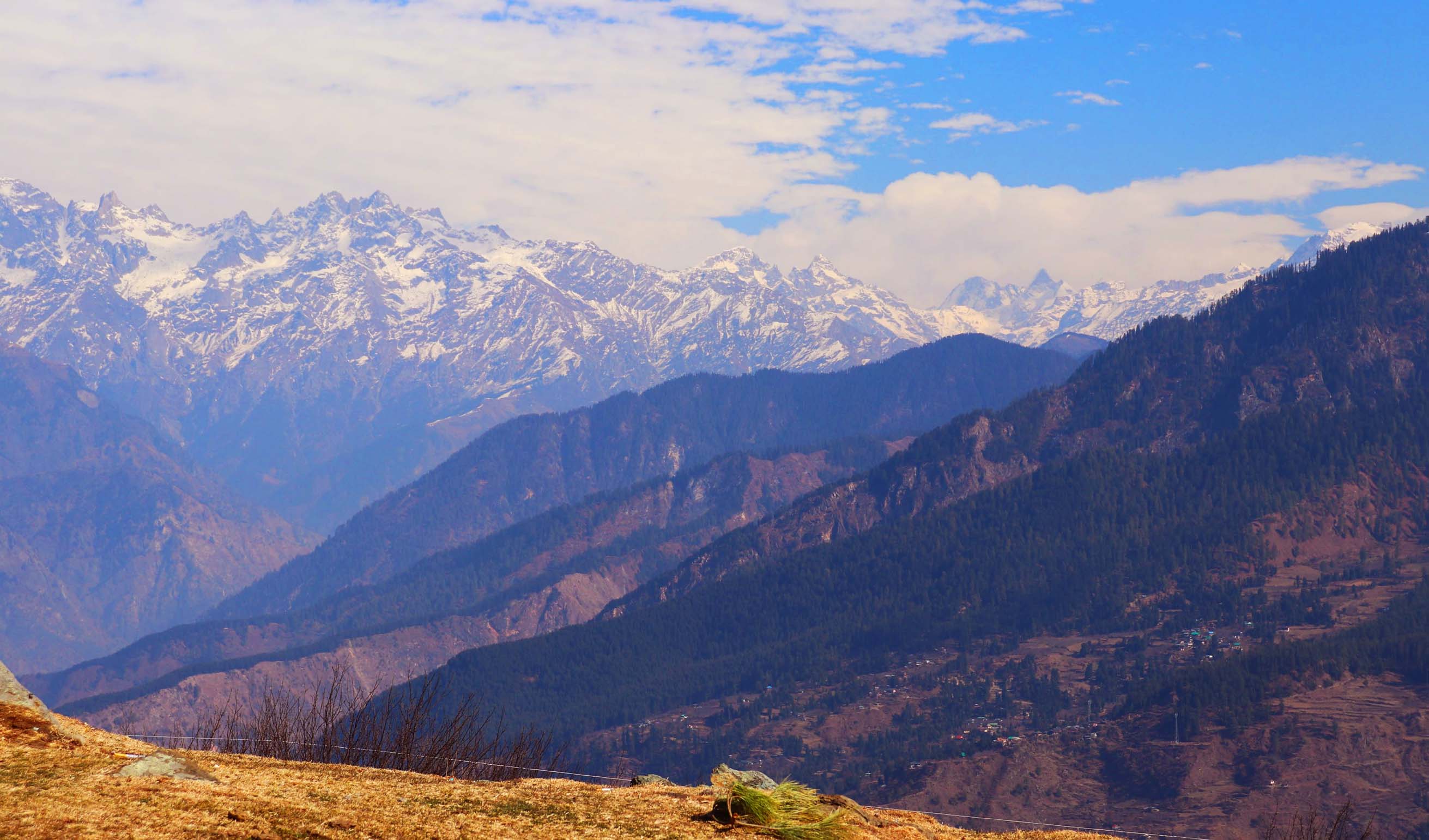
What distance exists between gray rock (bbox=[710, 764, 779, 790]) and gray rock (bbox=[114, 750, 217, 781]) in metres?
17.8

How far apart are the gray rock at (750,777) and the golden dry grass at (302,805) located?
4.01 ft

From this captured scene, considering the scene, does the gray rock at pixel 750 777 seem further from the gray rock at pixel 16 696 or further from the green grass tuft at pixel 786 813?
the gray rock at pixel 16 696

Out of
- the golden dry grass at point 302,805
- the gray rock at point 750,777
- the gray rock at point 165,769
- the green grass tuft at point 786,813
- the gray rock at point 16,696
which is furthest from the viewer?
the gray rock at point 16,696

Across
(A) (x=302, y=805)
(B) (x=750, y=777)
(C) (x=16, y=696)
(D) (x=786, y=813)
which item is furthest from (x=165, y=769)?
(B) (x=750, y=777)

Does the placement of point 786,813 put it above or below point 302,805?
below

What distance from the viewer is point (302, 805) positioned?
→ 44.6 meters

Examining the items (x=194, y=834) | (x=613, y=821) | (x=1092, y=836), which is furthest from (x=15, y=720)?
(x=1092, y=836)

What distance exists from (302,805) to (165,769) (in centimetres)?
558

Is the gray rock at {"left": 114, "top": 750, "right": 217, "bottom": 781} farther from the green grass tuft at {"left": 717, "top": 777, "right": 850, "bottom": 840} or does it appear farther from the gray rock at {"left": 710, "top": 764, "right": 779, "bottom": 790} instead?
the green grass tuft at {"left": 717, "top": 777, "right": 850, "bottom": 840}

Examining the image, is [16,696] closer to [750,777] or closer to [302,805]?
[302,805]

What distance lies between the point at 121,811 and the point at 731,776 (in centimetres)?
2069

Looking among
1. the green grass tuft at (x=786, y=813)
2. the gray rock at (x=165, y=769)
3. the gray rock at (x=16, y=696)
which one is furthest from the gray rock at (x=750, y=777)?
the gray rock at (x=16, y=696)

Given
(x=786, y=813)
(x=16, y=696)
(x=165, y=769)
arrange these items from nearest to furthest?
(x=786, y=813) → (x=165, y=769) → (x=16, y=696)

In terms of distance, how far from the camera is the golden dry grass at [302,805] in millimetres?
41219
